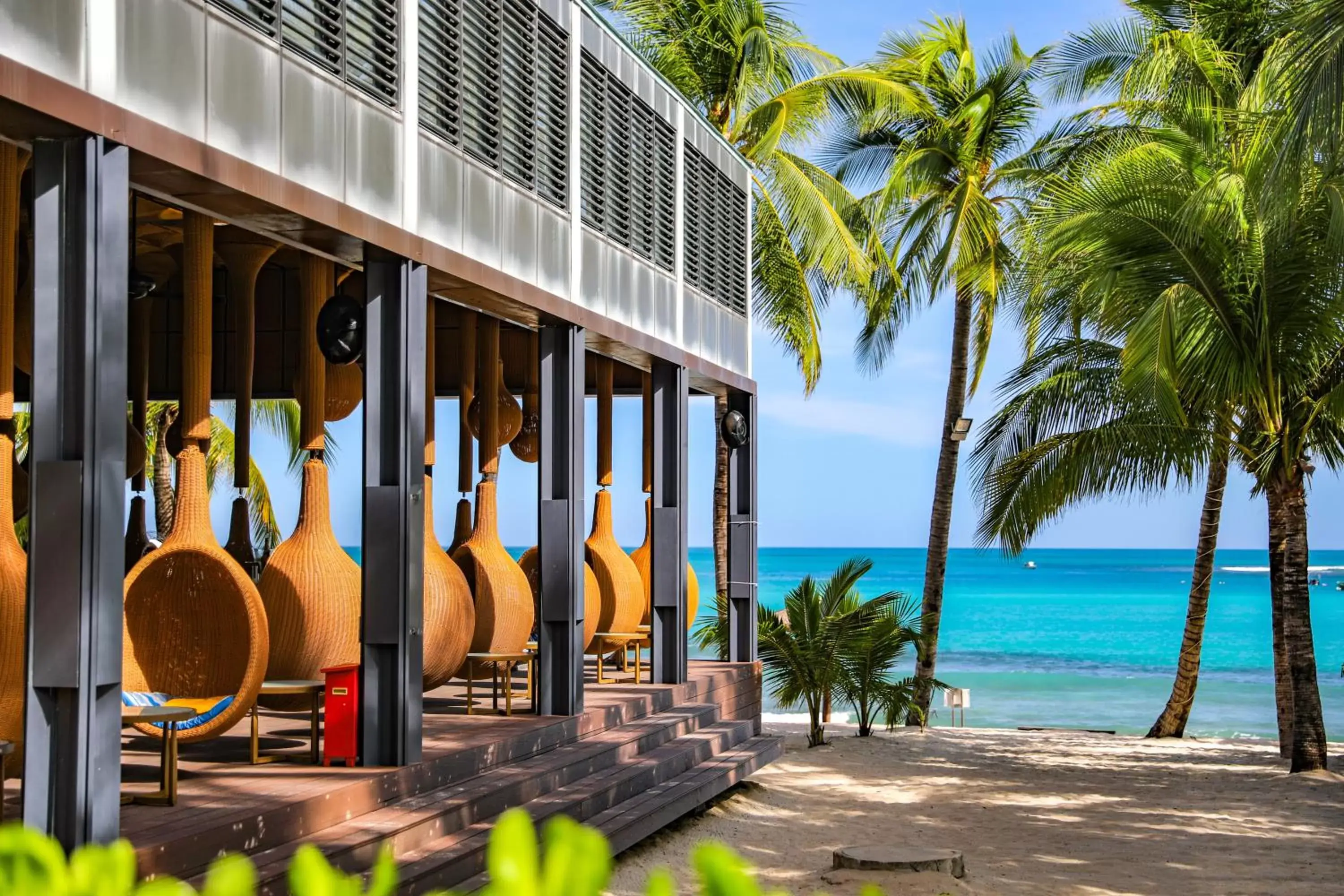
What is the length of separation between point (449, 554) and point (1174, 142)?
8.31 metres

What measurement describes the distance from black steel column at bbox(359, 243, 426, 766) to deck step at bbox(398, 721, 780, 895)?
0.65m

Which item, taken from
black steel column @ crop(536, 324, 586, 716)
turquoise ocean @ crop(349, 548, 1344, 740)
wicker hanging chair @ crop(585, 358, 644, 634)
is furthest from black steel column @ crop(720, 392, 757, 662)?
black steel column @ crop(536, 324, 586, 716)

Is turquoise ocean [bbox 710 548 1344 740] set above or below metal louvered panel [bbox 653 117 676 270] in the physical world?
below

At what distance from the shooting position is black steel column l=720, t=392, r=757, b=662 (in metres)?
13.4

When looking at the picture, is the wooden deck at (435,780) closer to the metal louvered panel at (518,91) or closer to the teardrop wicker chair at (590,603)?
the teardrop wicker chair at (590,603)

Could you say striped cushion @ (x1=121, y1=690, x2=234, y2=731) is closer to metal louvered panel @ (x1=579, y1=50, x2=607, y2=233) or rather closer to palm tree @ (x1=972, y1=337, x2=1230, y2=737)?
metal louvered panel @ (x1=579, y1=50, x2=607, y2=233)

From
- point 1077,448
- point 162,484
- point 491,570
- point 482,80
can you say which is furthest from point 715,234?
point 162,484

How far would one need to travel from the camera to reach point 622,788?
8844mm

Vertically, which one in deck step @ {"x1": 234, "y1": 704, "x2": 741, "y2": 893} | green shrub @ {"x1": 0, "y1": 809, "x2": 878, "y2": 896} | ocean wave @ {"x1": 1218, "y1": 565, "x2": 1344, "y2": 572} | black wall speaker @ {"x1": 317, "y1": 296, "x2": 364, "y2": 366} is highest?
black wall speaker @ {"x1": 317, "y1": 296, "x2": 364, "y2": 366}

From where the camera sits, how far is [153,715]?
573 centimetres

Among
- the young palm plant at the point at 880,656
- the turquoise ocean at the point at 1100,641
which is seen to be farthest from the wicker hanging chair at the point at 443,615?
the young palm plant at the point at 880,656

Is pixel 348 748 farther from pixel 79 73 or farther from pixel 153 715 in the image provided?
pixel 79 73

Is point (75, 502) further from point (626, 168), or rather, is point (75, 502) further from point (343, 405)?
point (626, 168)

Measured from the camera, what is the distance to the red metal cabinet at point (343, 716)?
709 cm
